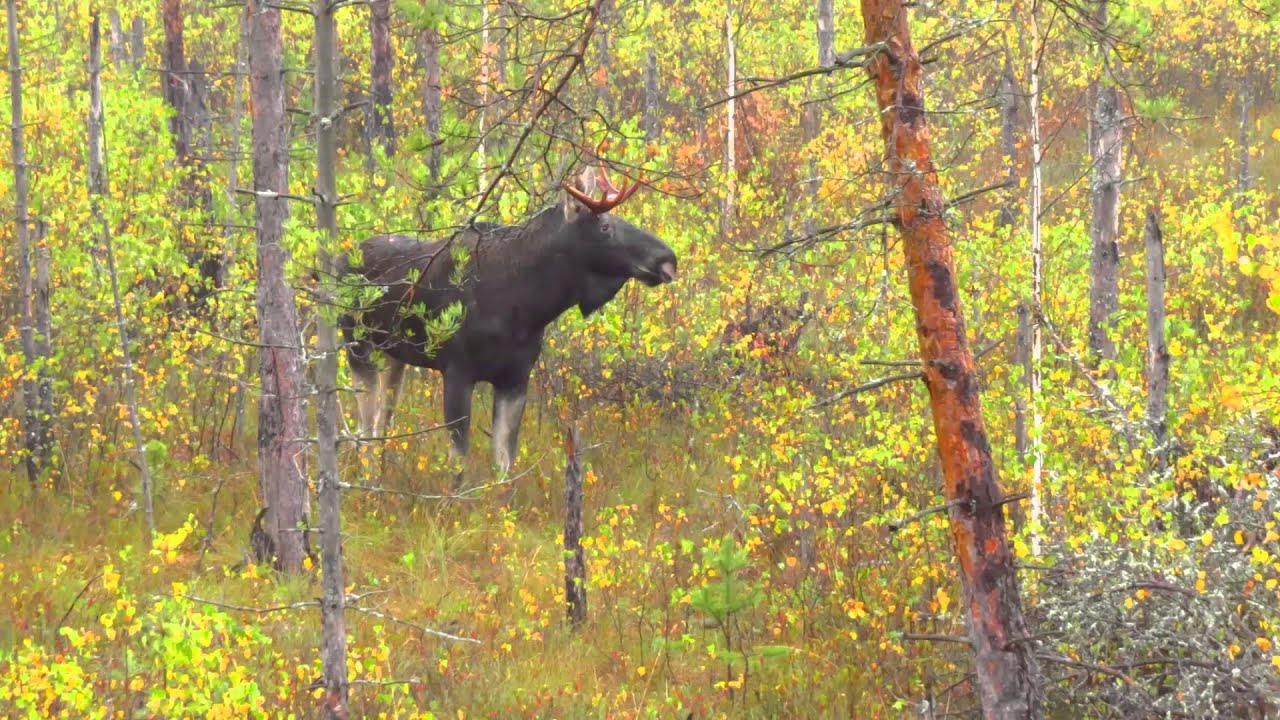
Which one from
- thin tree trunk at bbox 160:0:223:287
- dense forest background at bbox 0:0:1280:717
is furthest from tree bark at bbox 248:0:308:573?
thin tree trunk at bbox 160:0:223:287

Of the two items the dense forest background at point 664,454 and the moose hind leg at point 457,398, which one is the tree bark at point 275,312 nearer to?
the dense forest background at point 664,454

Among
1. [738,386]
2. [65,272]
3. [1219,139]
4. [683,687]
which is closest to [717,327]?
[738,386]

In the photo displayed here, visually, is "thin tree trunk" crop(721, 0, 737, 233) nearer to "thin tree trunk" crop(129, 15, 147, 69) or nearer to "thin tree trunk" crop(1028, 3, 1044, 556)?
"thin tree trunk" crop(1028, 3, 1044, 556)

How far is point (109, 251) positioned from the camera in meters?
8.77

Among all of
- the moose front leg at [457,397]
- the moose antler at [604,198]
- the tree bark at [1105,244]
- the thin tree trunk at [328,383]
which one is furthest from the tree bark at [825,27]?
the thin tree trunk at [328,383]

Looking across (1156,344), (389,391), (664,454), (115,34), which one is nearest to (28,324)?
(389,391)

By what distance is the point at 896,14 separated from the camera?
5.05m

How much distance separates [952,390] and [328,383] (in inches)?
109

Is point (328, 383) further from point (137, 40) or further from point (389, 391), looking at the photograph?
point (137, 40)

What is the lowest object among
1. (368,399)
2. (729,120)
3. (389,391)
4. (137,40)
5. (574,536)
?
(574,536)

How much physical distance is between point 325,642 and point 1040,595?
3649 millimetres

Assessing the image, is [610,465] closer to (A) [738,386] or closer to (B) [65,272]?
(A) [738,386]

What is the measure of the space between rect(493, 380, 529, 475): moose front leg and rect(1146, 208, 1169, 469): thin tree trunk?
4.70m

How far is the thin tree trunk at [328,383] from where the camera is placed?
5.36 metres
